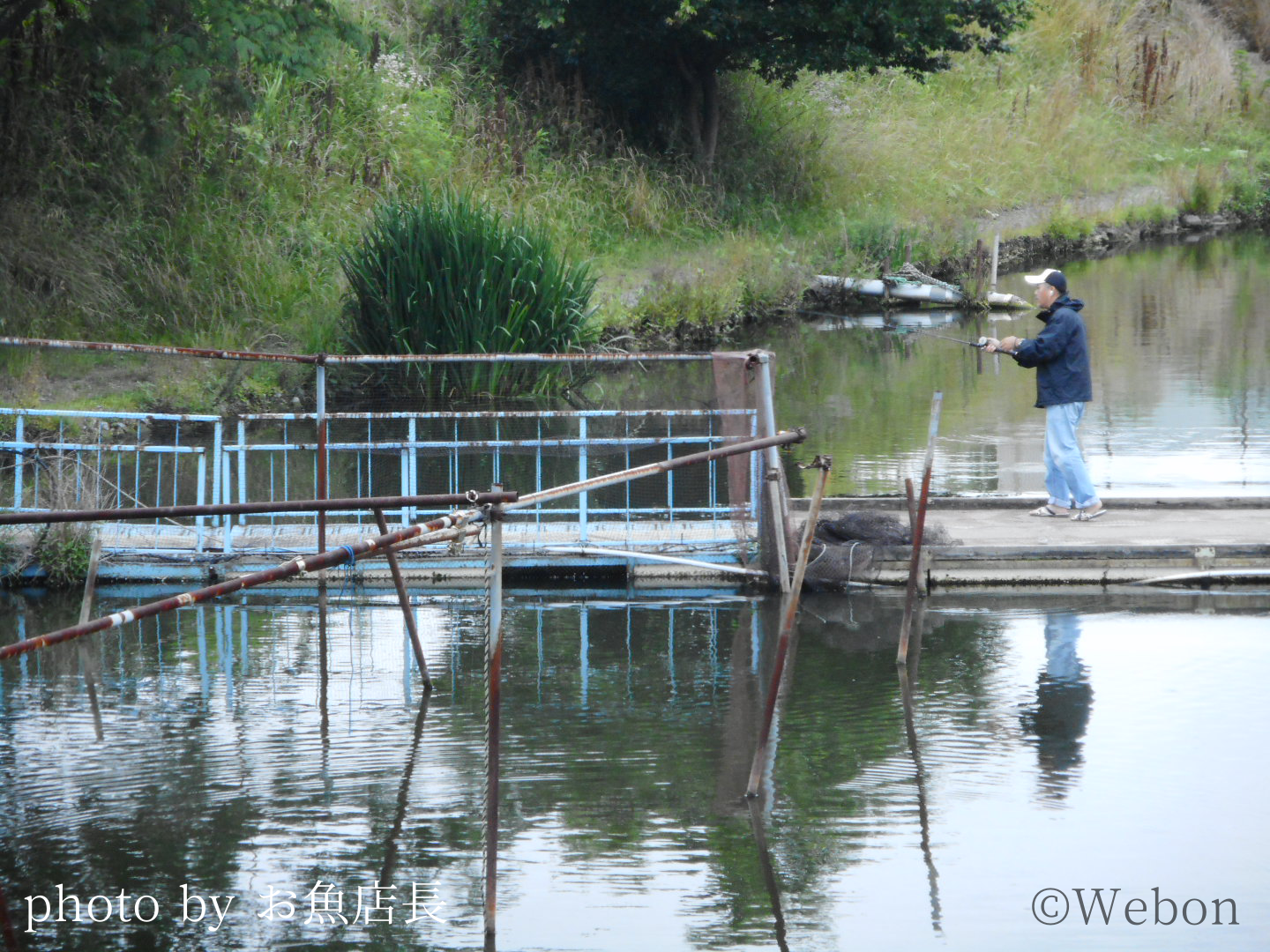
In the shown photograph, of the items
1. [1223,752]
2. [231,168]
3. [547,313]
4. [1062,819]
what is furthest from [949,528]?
[231,168]

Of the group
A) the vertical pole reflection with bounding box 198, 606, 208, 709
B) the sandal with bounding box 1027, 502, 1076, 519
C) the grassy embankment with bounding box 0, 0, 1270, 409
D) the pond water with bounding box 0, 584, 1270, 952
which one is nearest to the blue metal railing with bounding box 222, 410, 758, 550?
the vertical pole reflection with bounding box 198, 606, 208, 709

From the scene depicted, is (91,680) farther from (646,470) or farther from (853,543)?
(853,543)

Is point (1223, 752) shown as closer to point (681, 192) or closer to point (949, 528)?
point (949, 528)

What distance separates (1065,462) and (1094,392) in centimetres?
942

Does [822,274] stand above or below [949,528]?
above

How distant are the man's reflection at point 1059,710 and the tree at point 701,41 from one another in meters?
19.3

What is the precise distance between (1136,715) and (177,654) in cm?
541

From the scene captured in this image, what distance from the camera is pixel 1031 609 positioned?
32.4 feet

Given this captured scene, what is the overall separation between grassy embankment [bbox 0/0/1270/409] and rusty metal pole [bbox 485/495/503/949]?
11834mm

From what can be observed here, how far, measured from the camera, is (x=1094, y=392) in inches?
792

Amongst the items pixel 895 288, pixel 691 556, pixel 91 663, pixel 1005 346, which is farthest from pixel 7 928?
pixel 895 288

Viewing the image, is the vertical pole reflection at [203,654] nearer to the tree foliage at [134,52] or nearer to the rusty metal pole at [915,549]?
the rusty metal pole at [915,549]

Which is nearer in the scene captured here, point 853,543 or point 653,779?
point 653,779

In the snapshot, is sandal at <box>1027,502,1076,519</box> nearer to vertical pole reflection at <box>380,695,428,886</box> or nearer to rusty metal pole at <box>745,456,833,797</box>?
rusty metal pole at <box>745,456,833,797</box>
